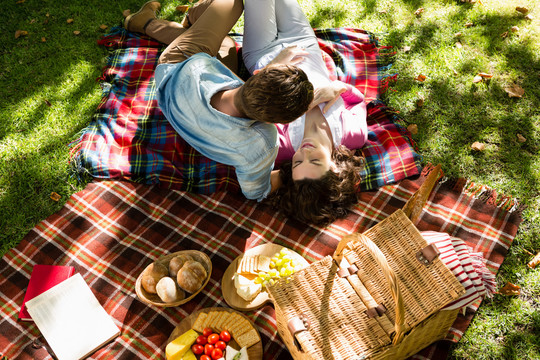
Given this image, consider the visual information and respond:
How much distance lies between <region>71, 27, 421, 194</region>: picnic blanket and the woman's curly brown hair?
1.08 feet

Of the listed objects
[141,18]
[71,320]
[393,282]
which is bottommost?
[71,320]

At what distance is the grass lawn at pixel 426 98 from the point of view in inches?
137

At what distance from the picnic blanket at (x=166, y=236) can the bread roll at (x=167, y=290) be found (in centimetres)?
25

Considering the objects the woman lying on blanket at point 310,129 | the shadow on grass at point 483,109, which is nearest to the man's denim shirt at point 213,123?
the woman lying on blanket at point 310,129

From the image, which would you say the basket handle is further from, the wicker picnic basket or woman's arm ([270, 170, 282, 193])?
woman's arm ([270, 170, 282, 193])

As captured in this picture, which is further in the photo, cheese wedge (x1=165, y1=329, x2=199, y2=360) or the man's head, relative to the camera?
cheese wedge (x1=165, y1=329, x2=199, y2=360)

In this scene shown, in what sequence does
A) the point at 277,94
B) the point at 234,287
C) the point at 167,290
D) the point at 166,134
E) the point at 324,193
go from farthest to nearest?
the point at 166,134
the point at 324,193
the point at 234,287
the point at 167,290
the point at 277,94

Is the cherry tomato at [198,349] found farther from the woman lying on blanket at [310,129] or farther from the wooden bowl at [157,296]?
the woman lying on blanket at [310,129]

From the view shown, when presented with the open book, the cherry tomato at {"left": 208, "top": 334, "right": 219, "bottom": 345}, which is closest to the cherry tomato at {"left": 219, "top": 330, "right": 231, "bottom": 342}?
the cherry tomato at {"left": 208, "top": 334, "right": 219, "bottom": 345}

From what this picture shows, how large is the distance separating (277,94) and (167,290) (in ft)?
5.60

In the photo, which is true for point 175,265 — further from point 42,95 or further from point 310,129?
point 42,95

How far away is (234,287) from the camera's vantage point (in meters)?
3.30

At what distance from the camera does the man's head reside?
2.73 metres

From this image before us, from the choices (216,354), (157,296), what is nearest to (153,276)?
(157,296)
